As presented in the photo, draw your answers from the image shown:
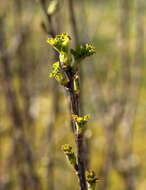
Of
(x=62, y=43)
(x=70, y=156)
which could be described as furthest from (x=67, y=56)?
(x=70, y=156)

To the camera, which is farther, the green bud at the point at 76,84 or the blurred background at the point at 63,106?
the blurred background at the point at 63,106

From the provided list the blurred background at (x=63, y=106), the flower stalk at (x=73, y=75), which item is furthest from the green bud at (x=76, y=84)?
the blurred background at (x=63, y=106)

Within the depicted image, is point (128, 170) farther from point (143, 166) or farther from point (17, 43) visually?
point (143, 166)

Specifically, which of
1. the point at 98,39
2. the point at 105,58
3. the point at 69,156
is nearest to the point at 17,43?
the point at 69,156

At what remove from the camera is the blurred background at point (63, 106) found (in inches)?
49.3

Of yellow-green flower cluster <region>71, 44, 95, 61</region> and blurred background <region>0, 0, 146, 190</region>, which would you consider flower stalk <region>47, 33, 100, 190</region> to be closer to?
yellow-green flower cluster <region>71, 44, 95, 61</region>

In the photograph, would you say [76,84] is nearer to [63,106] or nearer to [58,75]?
[58,75]

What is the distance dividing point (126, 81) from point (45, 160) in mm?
587

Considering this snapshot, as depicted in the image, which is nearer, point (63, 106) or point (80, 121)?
point (80, 121)

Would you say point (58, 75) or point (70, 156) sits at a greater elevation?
point (58, 75)

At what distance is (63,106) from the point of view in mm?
3879

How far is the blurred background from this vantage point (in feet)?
4.11

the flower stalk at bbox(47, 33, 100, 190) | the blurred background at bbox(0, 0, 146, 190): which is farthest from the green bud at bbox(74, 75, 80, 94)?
the blurred background at bbox(0, 0, 146, 190)

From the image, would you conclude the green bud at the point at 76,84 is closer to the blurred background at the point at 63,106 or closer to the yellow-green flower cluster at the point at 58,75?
the yellow-green flower cluster at the point at 58,75
